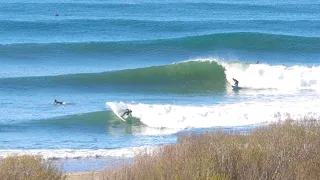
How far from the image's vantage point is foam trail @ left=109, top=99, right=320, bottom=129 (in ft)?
72.0

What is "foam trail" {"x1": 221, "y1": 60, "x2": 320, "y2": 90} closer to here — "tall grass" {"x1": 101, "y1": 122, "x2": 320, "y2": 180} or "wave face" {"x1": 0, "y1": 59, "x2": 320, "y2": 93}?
"wave face" {"x1": 0, "y1": 59, "x2": 320, "y2": 93}

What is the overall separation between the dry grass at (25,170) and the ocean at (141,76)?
5.31 metres

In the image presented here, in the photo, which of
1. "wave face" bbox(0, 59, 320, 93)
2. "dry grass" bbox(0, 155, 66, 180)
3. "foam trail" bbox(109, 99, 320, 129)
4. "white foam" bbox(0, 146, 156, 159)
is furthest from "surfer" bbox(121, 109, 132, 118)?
"dry grass" bbox(0, 155, 66, 180)

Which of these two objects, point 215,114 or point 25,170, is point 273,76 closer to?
point 215,114

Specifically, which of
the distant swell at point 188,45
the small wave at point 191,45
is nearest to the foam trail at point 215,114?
the distant swell at point 188,45

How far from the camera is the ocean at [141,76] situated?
20688 millimetres

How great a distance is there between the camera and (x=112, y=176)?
36.0ft

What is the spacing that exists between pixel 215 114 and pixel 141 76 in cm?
838

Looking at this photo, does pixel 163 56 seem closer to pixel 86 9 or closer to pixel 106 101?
pixel 106 101

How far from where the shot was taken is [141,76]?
3072 centimetres

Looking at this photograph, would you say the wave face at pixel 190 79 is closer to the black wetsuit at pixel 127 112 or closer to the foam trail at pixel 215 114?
the foam trail at pixel 215 114

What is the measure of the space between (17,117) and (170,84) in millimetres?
8731

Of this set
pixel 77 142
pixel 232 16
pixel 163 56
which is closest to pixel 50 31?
pixel 163 56

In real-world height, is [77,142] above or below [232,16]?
below
